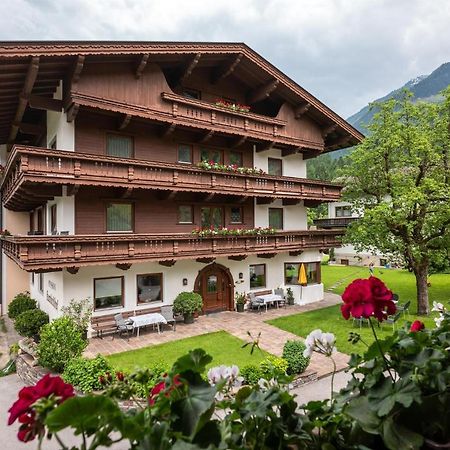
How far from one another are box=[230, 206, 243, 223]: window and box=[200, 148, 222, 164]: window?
3073mm

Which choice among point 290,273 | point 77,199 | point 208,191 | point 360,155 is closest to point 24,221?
point 77,199

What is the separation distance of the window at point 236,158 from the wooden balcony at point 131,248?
5080 millimetres

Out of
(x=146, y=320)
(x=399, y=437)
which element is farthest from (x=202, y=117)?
(x=399, y=437)

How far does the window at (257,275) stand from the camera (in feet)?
72.3

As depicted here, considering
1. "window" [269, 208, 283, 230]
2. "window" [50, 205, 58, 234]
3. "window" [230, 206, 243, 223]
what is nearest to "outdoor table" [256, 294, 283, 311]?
"window" [269, 208, 283, 230]

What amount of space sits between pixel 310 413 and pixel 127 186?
1415cm

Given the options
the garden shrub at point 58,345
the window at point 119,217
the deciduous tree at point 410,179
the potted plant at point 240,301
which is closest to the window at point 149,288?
the window at point 119,217

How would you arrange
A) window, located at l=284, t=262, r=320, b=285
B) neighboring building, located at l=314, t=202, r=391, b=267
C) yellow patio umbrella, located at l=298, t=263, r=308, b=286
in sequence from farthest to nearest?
1. neighboring building, located at l=314, t=202, r=391, b=267
2. window, located at l=284, t=262, r=320, b=285
3. yellow patio umbrella, located at l=298, t=263, r=308, b=286

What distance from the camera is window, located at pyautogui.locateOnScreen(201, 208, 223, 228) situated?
20.0m

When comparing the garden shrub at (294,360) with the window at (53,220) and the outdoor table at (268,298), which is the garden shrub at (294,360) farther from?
the window at (53,220)

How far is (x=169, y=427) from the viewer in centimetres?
183

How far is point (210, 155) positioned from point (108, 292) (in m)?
9.81

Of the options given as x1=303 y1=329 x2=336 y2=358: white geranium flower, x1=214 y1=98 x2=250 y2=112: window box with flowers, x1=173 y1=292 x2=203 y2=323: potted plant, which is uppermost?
x1=214 y1=98 x2=250 y2=112: window box with flowers

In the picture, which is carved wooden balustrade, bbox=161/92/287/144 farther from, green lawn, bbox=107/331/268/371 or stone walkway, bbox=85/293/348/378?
green lawn, bbox=107/331/268/371
